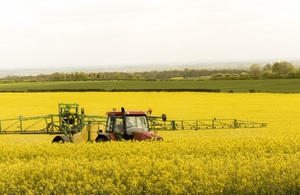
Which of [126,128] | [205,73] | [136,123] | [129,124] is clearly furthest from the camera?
[205,73]

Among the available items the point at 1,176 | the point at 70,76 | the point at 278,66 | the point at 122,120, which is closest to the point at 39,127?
the point at 122,120

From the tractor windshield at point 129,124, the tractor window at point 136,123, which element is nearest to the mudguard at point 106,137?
the tractor windshield at point 129,124

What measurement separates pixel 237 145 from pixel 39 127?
21323 mm

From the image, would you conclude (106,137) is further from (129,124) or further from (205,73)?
(205,73)

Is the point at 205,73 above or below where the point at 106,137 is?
below

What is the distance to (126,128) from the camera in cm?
1742

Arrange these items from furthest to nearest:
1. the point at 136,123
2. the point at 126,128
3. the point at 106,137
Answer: the point at 136,123 < the point at 126,128 < the point at 106,137

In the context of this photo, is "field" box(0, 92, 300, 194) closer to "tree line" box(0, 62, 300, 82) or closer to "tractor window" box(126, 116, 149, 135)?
"tractor window" box(126, 116, 149, 135)

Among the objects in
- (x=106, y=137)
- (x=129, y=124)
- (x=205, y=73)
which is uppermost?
(x=129, y=124)

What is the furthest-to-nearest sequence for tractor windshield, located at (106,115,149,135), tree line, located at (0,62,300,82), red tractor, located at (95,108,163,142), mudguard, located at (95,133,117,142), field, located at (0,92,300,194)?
tree line, located at (0,62,300,82), tractor windshield, located at (106,115,149,135), mudguard, located at (95,133,117,142), red tractor, located at (95,108,163,142), field, located at (0,92,300,194)

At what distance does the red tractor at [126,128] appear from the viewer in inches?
672

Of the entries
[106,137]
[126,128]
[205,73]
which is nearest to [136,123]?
[126,128]

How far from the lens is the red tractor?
672 inches

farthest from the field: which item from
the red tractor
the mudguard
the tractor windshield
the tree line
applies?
the tree line
